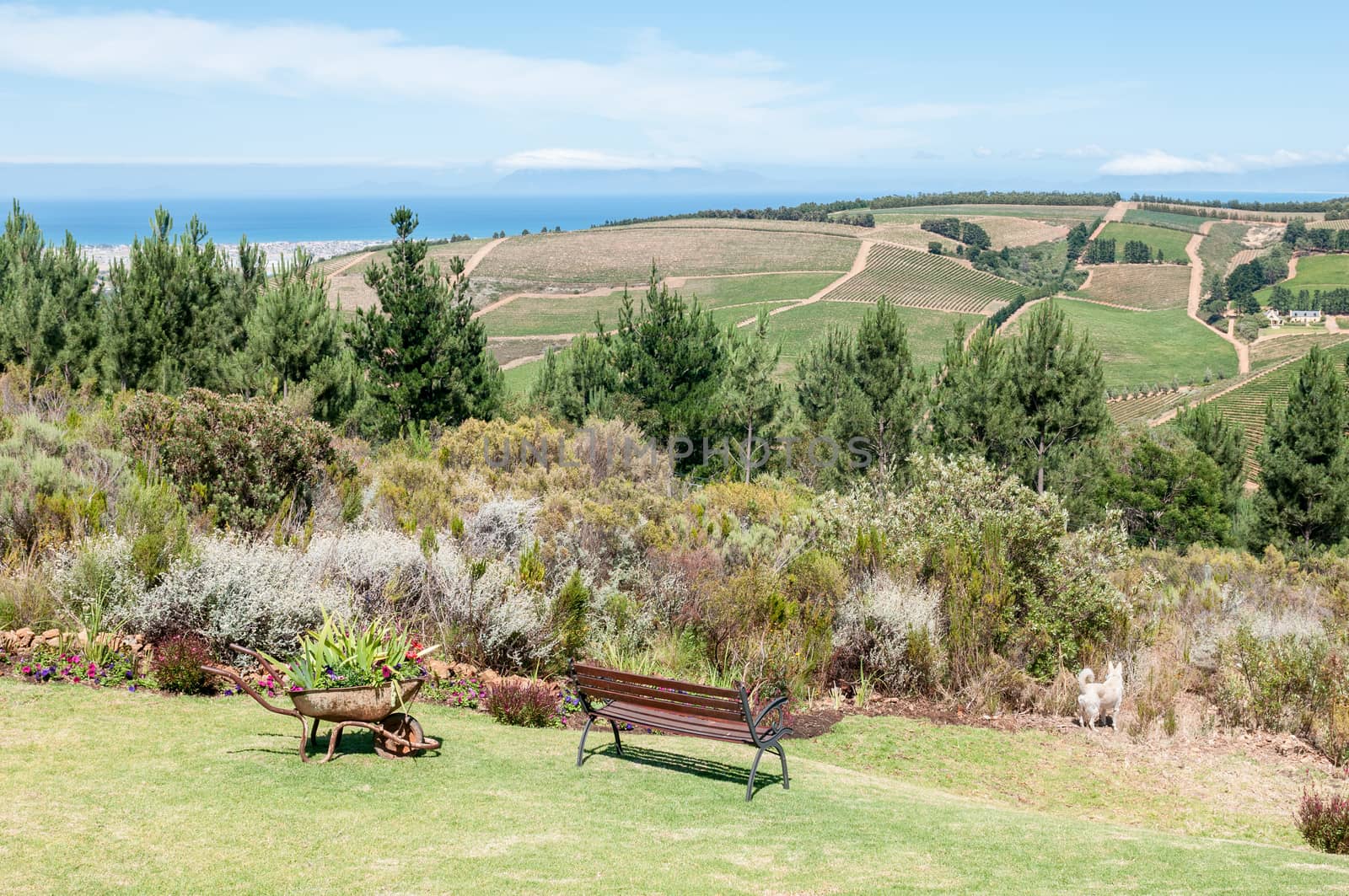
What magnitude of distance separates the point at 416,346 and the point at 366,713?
19.1m

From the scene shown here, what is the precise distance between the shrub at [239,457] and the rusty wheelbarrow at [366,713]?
5940 millimetres

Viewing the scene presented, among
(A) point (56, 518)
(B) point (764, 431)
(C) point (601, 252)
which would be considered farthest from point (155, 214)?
(C) point (601, 252)

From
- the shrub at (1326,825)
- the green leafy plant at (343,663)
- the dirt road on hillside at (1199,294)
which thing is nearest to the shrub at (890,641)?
the shrub at (1326,825)

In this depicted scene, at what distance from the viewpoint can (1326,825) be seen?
6.04 m

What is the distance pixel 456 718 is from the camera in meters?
7.65

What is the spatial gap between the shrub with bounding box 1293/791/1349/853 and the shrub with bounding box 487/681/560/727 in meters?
5.27

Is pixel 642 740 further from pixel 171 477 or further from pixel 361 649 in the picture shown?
pixel 171 477

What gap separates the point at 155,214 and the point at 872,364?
1930 centimetres

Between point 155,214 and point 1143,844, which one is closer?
point 1143,844

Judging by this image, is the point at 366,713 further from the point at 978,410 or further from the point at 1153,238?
the point at 1153,238

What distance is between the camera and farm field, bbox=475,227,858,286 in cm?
12312

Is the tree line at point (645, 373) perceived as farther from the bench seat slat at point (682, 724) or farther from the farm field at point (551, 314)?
the farm field at point (551, 314)

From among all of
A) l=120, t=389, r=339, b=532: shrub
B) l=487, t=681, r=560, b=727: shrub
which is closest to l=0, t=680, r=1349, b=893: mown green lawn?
l=487, t=681, r=560, b=727: shrub

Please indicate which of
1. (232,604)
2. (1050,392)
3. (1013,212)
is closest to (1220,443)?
(1050,392)
